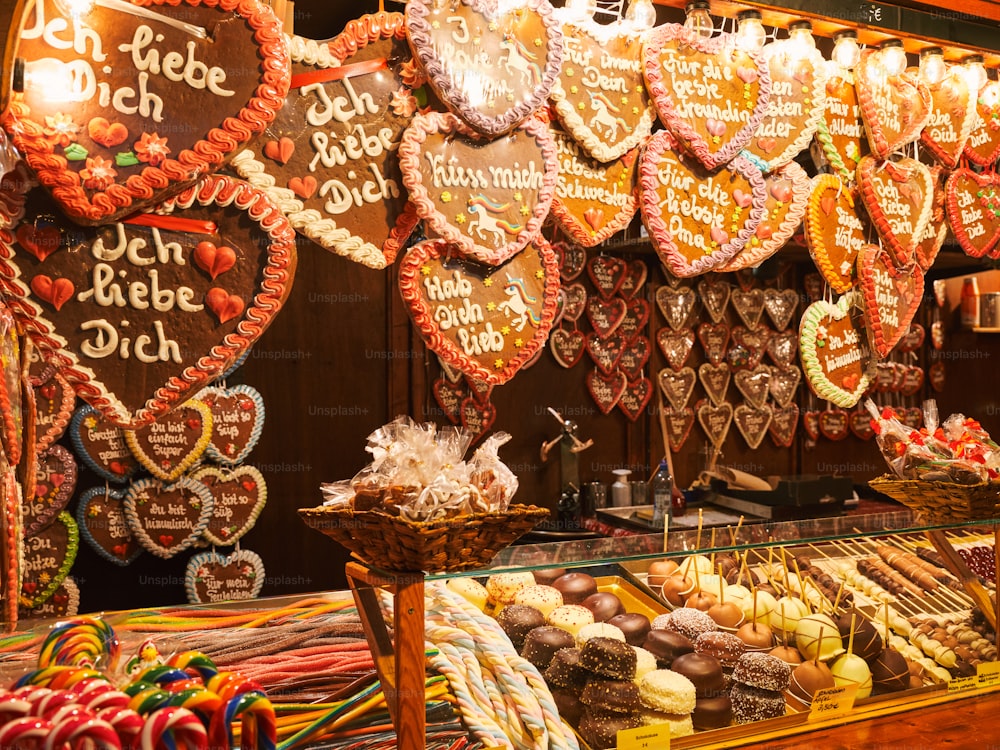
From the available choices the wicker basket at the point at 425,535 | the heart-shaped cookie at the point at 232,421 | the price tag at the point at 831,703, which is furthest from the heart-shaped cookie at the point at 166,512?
the price tag at the point at 831,703

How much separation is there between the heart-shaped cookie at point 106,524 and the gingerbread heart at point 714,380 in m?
3.50

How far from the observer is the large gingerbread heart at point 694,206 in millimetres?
2604

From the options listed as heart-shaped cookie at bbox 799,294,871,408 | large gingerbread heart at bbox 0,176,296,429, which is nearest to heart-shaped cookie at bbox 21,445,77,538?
large gingerbread heart at bbox 0,176,296,429

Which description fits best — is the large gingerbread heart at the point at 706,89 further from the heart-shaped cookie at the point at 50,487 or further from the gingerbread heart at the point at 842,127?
the heart-shaped cookie at the point at 50,487

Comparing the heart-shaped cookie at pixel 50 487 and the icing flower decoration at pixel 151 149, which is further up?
the icing flower decoration at pixel 151 149

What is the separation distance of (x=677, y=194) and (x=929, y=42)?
122 centimetres

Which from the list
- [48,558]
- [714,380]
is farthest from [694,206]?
[48,558]

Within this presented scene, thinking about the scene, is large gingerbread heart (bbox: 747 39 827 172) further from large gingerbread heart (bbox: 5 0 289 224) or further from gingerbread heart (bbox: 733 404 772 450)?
gingerbread heart (bbox: 733 404 772 450)

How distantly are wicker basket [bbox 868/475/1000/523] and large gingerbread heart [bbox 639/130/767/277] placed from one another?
854 millimetres

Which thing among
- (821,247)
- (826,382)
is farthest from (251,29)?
(826,382)

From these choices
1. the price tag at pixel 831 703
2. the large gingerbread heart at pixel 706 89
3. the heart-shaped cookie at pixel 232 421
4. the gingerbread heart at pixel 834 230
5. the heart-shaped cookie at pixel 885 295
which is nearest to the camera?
the price tag at pixel 831 703

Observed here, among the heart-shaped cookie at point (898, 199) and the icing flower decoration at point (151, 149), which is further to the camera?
the heart-shaped cookie at point (898, 199)

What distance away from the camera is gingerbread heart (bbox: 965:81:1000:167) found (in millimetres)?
3338

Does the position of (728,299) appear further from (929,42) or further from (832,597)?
(832,597)
